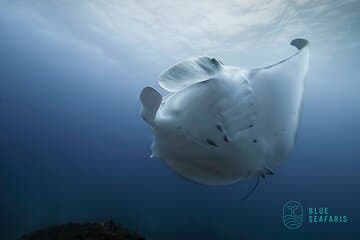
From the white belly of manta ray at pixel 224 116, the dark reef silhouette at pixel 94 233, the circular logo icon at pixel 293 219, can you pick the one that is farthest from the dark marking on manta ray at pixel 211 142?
the circular logo icon at pixel 293 219

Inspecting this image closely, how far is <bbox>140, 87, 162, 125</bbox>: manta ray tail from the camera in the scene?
3309mm

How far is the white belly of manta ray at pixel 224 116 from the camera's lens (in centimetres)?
300

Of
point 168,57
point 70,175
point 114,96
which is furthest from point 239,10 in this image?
point 114,96

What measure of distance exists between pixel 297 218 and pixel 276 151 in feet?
54.6

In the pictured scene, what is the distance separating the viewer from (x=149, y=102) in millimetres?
3355

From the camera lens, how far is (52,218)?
623 inches

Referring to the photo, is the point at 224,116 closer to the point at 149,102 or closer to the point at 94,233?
the point at 149,102

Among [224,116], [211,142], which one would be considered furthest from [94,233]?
[224,116]

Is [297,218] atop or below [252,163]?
atop

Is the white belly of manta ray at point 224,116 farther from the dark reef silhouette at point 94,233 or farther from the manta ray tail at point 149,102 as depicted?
the dark reef silhouette at point 94,233

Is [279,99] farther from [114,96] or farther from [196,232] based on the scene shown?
[114,96]

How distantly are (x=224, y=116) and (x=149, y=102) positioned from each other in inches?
36.0

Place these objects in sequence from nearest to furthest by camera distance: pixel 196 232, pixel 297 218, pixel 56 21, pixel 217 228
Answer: pixel 196 232 < pixel 217 228 < pixel 297 218 < pixel 56 21

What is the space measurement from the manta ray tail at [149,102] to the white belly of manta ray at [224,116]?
0.01 meters
